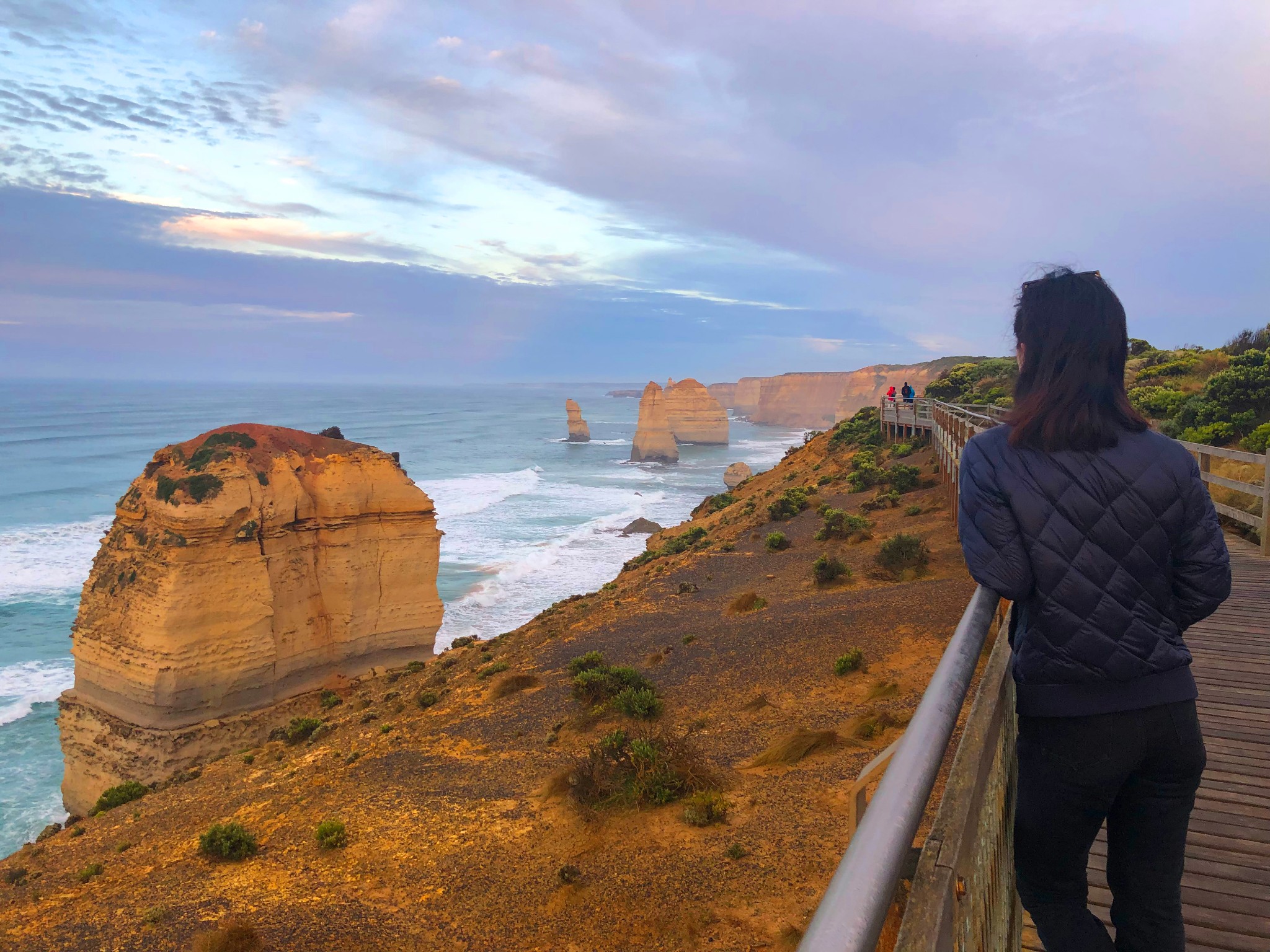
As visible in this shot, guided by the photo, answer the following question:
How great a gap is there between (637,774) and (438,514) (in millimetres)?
48024

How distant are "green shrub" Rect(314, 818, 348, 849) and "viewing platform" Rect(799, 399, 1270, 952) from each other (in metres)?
8.57

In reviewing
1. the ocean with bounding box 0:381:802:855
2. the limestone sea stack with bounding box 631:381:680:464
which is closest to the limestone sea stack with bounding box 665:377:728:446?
the ocean with bounding box 0:381:802:855

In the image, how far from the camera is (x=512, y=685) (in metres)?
15.2

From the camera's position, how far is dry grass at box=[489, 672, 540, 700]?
1502cm

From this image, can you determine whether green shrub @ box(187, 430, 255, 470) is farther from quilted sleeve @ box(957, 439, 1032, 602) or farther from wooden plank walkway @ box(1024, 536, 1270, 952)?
quilted sleeve @ box(957, 439, 1032, 602)

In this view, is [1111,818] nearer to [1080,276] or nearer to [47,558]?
[1080,276]

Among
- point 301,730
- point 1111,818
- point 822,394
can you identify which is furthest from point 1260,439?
point 822,394

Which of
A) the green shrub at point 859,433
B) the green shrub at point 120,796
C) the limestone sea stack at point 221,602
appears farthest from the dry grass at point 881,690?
the green shrub at point 859,433

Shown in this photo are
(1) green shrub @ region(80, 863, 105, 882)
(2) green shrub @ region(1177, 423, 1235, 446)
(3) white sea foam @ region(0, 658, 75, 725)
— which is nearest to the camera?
(1) green shrub @ region(80, 863, 105, 882)

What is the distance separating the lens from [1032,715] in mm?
2229

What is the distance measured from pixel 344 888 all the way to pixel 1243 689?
9.14 m

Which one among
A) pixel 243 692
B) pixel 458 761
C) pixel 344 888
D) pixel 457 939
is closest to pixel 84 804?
pixel 243 692

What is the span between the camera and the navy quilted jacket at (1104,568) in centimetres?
215

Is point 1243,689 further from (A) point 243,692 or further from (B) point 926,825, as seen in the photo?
(A) point 243,692
